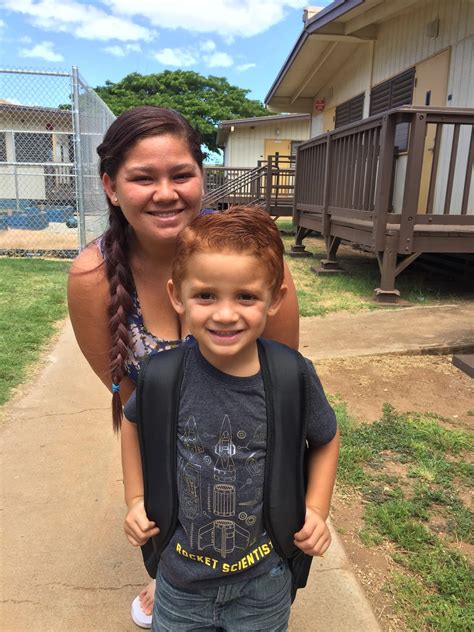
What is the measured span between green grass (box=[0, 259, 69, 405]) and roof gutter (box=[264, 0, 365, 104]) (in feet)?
18.4

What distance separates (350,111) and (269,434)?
1123 centimetres

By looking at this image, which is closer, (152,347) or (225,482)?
(225,482)

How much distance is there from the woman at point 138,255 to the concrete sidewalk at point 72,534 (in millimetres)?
258

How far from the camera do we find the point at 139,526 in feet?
4.17

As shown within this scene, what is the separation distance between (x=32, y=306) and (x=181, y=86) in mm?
36863

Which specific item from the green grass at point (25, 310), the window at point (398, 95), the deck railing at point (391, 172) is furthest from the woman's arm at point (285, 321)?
the window at point (398, 95)

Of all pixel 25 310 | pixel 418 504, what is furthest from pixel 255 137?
pixel 418 504

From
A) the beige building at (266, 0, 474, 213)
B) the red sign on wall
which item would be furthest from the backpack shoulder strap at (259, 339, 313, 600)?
the red sign on wall

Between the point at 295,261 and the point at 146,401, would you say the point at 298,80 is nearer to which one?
the point at 295,261

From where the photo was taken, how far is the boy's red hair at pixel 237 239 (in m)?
1.17

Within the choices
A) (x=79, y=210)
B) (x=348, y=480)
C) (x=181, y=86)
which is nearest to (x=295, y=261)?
(x=79, y=210)

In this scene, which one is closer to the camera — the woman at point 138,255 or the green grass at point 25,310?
the woman at point 138,255

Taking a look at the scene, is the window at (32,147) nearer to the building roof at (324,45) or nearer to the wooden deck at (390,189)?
the building roof at (324,45)

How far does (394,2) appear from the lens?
8.10 meters
